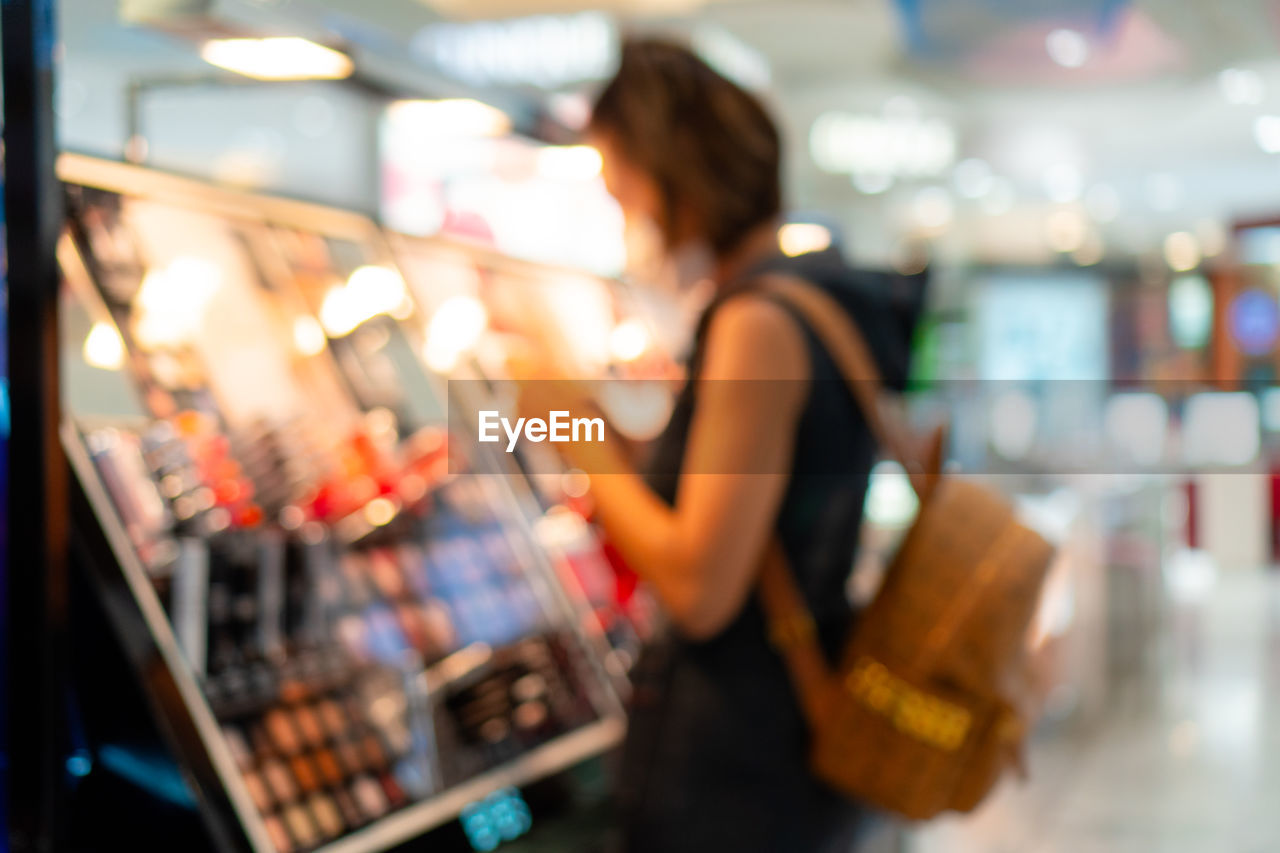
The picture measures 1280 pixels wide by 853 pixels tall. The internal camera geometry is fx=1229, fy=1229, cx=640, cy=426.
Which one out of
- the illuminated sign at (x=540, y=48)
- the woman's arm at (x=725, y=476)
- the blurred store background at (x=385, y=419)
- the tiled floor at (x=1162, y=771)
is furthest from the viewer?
the illuminated sign at (x=540, y=48)

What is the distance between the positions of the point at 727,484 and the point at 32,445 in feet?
1.99

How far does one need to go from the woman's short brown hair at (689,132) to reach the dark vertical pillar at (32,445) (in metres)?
0.58

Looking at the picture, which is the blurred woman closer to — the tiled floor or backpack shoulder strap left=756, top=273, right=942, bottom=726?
backpack shoulder strap left=756, top=273, right=942, bottom=726

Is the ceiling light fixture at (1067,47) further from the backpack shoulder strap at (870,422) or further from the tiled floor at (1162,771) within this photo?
the backpack shoulder strap at (870,422)

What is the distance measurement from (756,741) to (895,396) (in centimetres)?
41

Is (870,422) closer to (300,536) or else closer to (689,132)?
(689,132)

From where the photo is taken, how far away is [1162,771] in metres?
4.41

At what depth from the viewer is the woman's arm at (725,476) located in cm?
120

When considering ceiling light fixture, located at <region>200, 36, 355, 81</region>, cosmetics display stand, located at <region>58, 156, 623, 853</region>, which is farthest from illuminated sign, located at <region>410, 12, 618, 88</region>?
ceiling light fixture, located at <region>200, 36, 355, 81</region>

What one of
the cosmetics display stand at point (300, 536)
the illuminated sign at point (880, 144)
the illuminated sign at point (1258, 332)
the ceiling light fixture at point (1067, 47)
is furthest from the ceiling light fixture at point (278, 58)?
the illuminated sign at point (880, 144)

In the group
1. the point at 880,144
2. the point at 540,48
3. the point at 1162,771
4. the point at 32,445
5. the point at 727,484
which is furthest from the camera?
the point at 880,144

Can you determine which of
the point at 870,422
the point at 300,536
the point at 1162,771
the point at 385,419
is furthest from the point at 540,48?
Result: the point at 870,422

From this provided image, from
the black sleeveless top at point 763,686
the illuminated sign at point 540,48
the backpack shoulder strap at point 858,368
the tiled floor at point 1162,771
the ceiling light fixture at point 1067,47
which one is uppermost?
the backpack shoulder strap at point 858,368

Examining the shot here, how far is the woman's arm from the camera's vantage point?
1.20 m
